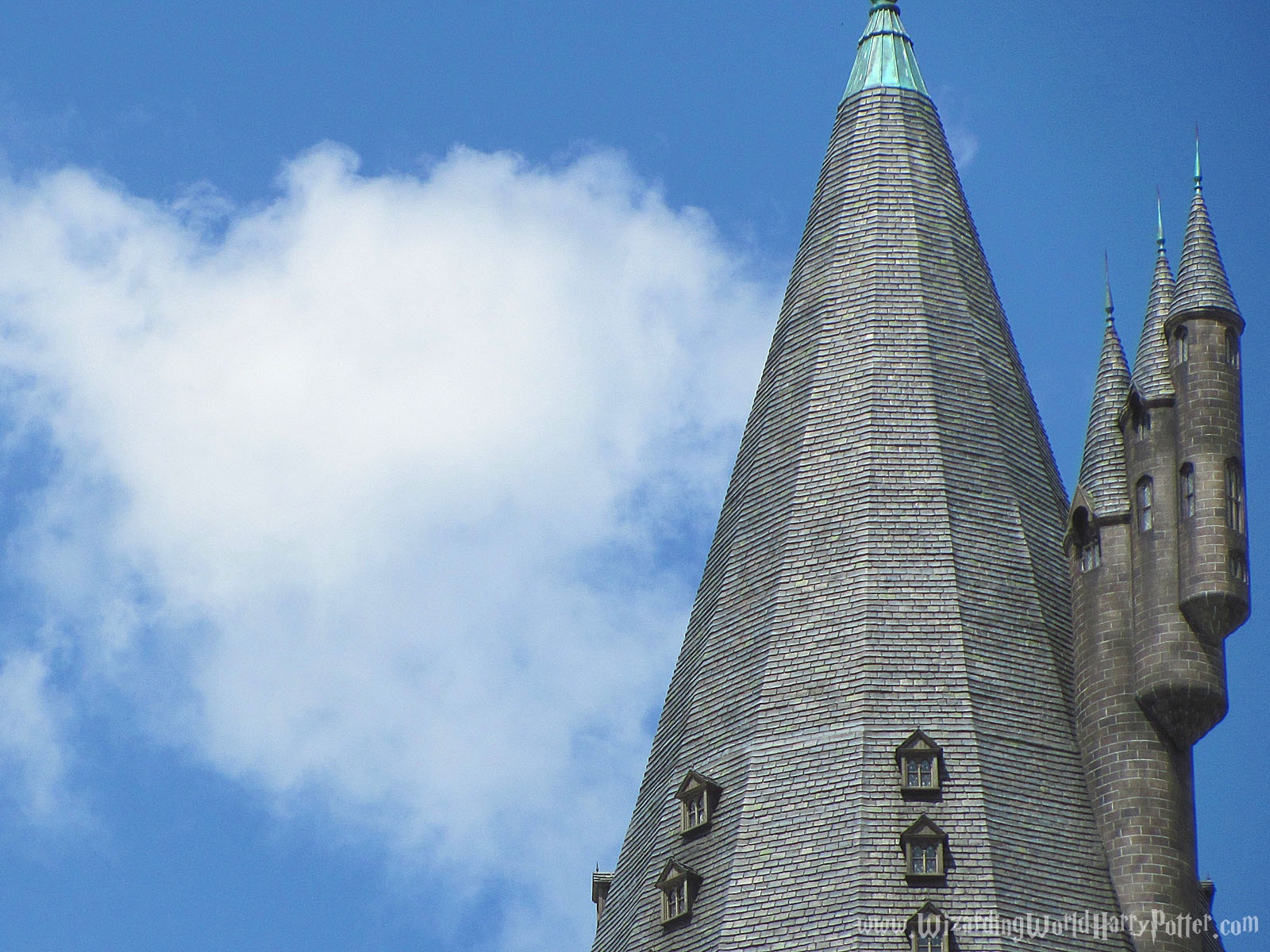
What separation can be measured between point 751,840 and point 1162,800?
26.4ft

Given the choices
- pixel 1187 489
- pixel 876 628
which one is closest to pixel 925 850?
pixel 876 628

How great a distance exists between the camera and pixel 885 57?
84.0 metres

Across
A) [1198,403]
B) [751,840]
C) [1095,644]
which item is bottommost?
[751,840]

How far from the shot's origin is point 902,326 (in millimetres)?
77438

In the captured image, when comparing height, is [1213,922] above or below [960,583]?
below

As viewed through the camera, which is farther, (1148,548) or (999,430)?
(999,430)

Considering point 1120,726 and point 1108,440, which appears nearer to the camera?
point 1120,726

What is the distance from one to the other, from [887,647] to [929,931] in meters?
7.21

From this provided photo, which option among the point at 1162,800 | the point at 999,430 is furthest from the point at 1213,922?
the point at 999,430

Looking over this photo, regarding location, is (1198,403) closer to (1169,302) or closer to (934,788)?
(1169,302)

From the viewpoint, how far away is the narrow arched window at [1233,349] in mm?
72625

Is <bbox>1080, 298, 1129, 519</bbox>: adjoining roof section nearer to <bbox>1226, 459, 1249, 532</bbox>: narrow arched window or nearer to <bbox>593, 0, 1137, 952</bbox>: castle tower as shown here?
<bbox>593, 0, 1137, 952</bbox>: castle tower

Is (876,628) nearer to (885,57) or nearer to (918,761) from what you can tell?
(918,761)

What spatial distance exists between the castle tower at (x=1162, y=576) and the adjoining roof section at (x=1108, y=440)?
1.4 inches
